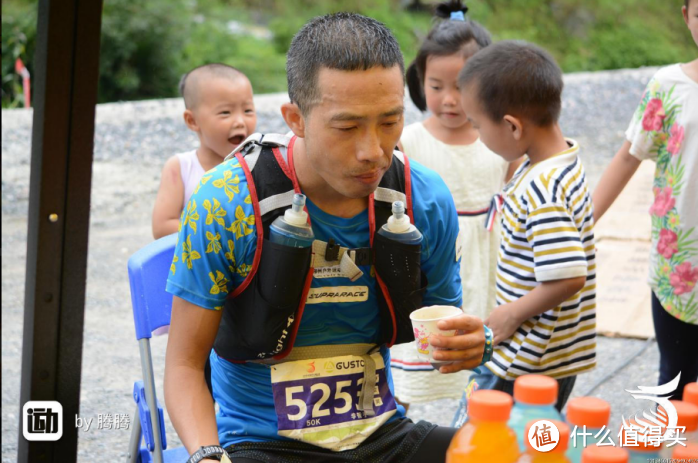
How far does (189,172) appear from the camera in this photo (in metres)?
3.40

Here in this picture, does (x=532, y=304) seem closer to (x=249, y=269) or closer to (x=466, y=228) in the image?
(x=466, y=228)

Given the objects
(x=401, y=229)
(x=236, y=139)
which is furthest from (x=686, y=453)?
(x=236, y=139)

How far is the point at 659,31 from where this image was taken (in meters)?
20.5

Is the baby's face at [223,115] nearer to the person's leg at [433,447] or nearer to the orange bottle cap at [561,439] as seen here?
the person's leg at [433,447]

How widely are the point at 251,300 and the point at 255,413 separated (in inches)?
11.8

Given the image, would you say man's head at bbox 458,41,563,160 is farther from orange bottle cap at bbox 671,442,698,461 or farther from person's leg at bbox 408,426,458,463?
orange bottle cap at bbox 671,442,698,461

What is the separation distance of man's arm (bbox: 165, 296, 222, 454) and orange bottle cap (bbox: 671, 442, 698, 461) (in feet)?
3.13

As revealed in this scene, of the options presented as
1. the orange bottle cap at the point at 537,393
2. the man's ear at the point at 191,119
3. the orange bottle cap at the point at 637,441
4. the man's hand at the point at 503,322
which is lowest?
the man's hand at the point at 503,322

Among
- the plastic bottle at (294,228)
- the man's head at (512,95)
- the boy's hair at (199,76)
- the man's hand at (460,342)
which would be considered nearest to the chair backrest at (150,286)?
the plastic bottle at (294,228)

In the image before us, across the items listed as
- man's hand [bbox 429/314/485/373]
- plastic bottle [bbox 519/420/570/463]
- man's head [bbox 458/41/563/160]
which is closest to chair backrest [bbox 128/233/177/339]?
man's hand [bbox 429/314/485/373]

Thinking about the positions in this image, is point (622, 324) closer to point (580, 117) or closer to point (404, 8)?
point (580, 117)

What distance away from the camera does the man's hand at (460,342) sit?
1.80 meters

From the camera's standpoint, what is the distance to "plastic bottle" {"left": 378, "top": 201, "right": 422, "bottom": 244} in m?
1.85

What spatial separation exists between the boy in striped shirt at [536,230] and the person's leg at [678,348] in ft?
1.41
